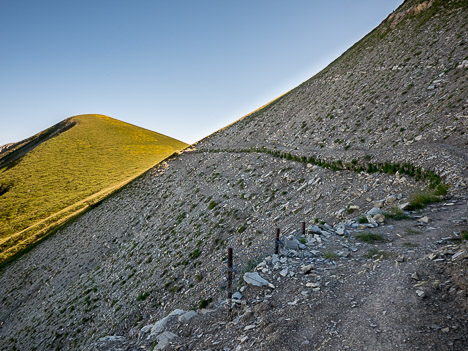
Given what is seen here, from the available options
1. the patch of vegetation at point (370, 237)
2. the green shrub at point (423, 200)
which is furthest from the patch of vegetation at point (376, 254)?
the green shrub at point (423, 200)

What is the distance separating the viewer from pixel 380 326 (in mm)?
7258

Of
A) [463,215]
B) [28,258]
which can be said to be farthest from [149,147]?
[463,215]

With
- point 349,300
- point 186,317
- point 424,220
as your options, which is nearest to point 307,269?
point 349,300

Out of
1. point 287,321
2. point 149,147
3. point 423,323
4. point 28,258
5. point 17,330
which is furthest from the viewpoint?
point 149,147

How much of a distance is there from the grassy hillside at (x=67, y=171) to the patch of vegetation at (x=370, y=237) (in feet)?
195

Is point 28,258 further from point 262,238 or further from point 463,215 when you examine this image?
point 463,215

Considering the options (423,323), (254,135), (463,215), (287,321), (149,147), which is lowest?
(463,215)

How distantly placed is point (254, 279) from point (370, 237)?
19.8ft

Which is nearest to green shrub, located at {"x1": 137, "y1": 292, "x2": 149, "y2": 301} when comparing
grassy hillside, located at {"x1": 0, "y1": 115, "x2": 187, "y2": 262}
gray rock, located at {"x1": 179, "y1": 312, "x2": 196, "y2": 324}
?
gray rock, located at {"x1": 179, "y1": 312, "x2": 196, "y2": 324}

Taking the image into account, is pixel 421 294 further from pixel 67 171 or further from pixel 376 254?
pixel 67 171

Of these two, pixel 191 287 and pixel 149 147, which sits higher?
pixel 149 147

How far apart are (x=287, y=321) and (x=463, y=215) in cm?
1016

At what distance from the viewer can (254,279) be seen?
10.9 meters

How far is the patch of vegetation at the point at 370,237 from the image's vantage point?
12.3 metres
